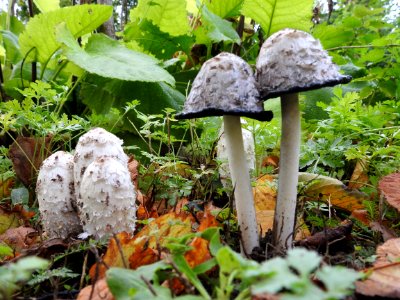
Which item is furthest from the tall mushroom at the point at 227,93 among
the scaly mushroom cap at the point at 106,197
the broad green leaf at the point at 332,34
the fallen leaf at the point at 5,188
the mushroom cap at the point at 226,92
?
the broad green leaf at the point at 332,34

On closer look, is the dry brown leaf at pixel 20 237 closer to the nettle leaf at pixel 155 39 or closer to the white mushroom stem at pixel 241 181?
the white mushroom stem at pixel 241 181

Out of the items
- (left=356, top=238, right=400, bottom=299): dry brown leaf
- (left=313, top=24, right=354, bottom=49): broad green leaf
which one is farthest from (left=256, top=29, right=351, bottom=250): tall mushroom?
(left=313, top=24, right=354, bottom=49): broad green leaf

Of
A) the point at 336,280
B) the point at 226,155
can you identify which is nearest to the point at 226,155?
the point at 226,155

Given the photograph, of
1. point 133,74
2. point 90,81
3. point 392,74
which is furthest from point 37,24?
point 392,74

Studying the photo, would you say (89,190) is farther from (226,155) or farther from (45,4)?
(45,4)

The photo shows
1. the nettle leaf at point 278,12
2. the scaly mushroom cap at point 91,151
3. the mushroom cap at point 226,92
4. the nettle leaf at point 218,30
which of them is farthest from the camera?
the nettle leaf at point 218,30

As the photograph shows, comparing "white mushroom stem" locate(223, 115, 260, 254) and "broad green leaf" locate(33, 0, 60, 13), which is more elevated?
"broad green leaf" locate(33, 0, 60, 13)

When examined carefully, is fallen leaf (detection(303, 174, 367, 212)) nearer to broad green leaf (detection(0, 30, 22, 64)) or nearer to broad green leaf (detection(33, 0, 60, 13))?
broad green leaf (detection(0, 30, 22, 64))
